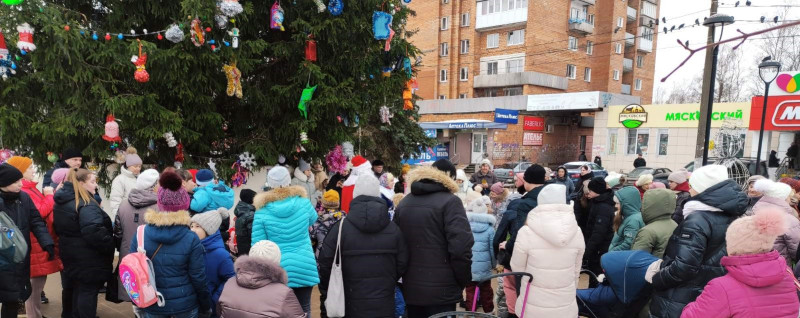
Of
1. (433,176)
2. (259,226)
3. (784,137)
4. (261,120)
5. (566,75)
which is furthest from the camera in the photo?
(566,75)

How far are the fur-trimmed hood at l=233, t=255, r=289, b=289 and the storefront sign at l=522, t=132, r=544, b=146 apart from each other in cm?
2994

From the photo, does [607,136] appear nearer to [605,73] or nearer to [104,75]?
[605,73]

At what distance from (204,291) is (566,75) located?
38388mm

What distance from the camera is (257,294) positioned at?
2613 mm

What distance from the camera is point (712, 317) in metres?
2.45

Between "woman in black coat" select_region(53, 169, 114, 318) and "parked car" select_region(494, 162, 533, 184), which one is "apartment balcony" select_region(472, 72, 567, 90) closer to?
"parked car" select_region(494, 162, 533, 184)

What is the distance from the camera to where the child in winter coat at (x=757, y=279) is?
235cm

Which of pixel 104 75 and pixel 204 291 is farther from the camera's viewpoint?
pixel 104 75

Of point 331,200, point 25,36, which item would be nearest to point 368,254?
point 331,200

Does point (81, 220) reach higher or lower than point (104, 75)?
lower

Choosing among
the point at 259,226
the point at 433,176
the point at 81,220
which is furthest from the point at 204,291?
the point at 433,176

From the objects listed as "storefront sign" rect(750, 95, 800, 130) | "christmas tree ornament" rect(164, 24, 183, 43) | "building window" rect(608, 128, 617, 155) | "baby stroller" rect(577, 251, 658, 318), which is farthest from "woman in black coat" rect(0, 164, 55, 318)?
"building window" rect(608, 128, 617, 155)

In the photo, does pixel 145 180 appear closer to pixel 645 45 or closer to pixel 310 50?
pixel 310 50

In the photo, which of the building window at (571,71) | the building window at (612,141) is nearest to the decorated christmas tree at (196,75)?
the building window at (612,141)
